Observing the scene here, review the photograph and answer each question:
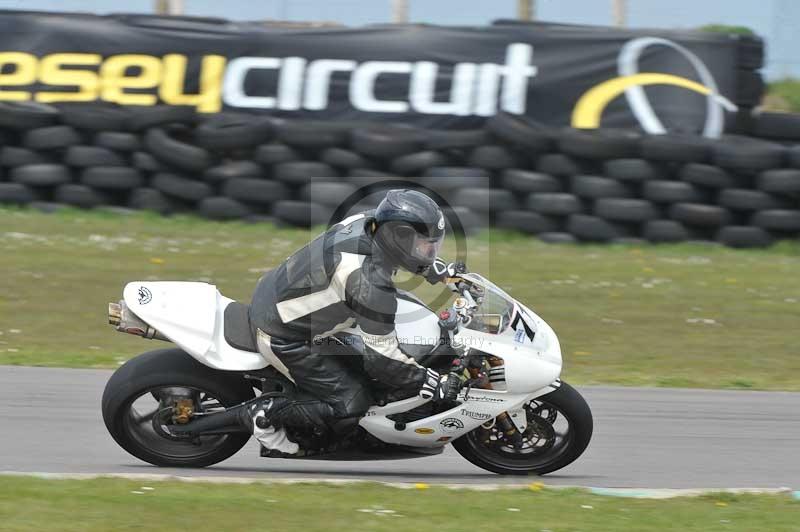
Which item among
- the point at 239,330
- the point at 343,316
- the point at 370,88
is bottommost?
the point at 239,330

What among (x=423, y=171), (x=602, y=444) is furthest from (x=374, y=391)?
(x=423, y=171)

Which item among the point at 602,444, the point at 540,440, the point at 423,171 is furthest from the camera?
the point at 423,171

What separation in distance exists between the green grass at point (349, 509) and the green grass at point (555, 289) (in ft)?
9.76

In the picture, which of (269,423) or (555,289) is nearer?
(269,423)

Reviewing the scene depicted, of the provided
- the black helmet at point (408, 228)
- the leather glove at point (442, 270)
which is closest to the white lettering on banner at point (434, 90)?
the leather glove at point (442, 270)

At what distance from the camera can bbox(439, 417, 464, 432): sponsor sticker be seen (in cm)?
556

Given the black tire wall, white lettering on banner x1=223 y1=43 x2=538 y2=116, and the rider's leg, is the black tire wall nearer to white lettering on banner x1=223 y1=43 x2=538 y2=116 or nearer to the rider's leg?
white lettering on banner x1=223 y1=43 x2=538 y2=116

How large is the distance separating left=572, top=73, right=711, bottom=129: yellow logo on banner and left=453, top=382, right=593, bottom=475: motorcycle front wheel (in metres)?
7.73

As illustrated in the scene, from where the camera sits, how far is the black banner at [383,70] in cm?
1293

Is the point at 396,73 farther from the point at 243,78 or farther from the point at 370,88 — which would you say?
the point at 243,78

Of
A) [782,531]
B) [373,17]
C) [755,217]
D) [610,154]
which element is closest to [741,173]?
[755,217]

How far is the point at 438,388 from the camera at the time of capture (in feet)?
17.8

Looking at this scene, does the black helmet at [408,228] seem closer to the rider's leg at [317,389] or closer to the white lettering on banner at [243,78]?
the rider's leg at [317,389]

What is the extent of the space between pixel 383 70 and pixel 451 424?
27.2 feet
